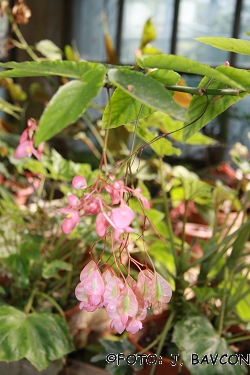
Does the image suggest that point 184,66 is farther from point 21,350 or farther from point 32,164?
point 32,164

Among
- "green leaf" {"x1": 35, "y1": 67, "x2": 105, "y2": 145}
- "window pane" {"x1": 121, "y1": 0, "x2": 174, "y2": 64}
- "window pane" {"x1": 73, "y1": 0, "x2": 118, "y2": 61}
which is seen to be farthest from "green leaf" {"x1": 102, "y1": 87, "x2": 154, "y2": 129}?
"window pane" {"x1": 73, "y1": 0, "x2": 118, "y2": 61}

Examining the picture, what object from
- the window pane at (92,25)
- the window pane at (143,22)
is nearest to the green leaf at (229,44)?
the window pane at (143,22)

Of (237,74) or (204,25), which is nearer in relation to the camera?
(237,74)

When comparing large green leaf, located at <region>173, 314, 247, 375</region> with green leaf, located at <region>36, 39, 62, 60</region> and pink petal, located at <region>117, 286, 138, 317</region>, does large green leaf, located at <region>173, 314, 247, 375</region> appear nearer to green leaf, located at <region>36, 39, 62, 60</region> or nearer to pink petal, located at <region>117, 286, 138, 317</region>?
pink petal, located at <region>117, 286, 138, 317</region>

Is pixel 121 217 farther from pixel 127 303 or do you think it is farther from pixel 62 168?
pixel 62 168

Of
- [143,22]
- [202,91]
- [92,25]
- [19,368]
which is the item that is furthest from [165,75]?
[92,25]

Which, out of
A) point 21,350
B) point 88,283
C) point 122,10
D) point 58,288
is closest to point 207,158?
point 122,10
